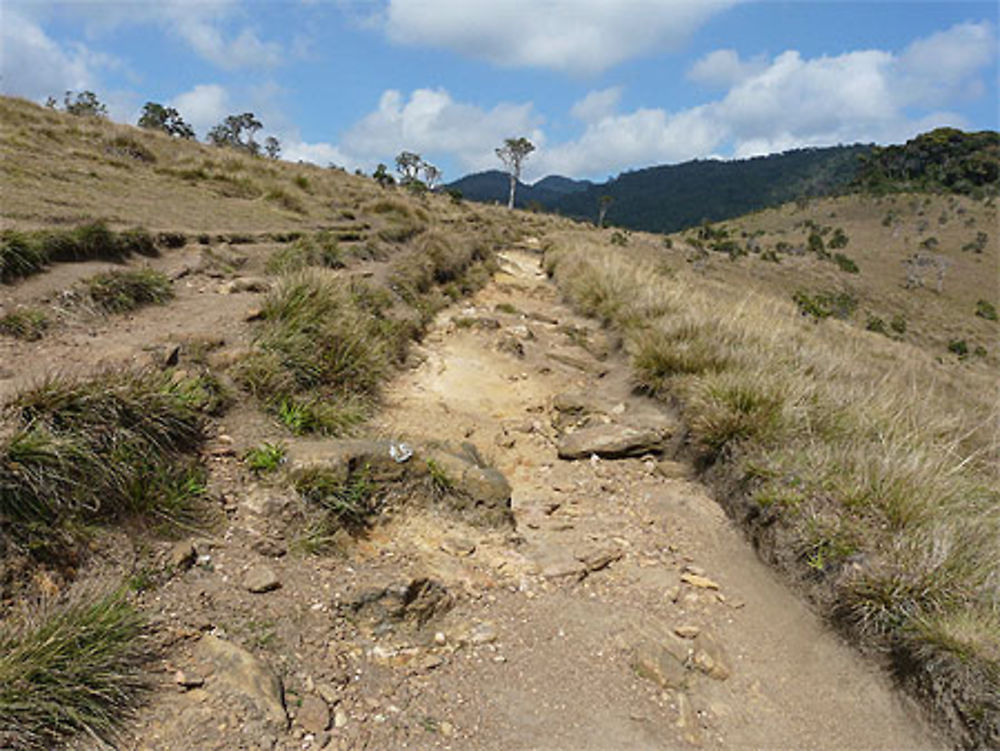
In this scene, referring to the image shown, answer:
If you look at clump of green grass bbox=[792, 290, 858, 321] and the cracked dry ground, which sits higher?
the cracked dry ground

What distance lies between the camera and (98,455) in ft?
9.43

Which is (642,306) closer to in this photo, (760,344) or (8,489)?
(760,344)

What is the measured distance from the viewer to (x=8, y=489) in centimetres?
240

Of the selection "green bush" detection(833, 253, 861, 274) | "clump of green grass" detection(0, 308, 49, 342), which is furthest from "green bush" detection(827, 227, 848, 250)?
"clump of green grass" detection(0, 308, 49, 342)

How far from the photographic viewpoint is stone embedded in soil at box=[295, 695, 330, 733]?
88.2 inches

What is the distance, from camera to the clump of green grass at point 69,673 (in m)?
1.80

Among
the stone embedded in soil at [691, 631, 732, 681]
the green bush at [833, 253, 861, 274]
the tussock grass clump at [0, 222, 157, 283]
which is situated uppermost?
the tussock grass clump at [0, 222, 157, 283]

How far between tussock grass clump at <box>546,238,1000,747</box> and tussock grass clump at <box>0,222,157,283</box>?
623 cm

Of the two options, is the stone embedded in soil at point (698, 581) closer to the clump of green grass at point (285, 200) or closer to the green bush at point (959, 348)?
the clump of green grass at point (285, 200)

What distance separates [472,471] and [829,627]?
241 centimetres

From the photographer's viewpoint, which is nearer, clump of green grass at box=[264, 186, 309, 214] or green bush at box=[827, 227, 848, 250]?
clump of green grass at box=[264, 186, 309, 214]

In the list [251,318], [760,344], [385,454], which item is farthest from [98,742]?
[760,344]

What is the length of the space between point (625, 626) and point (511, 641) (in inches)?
27.4

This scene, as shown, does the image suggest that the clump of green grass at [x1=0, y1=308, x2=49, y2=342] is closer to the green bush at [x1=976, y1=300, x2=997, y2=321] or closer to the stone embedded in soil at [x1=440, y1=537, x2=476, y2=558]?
the stone embedded in soil at [x1=440, y1=537, x2=476, y2=558]
